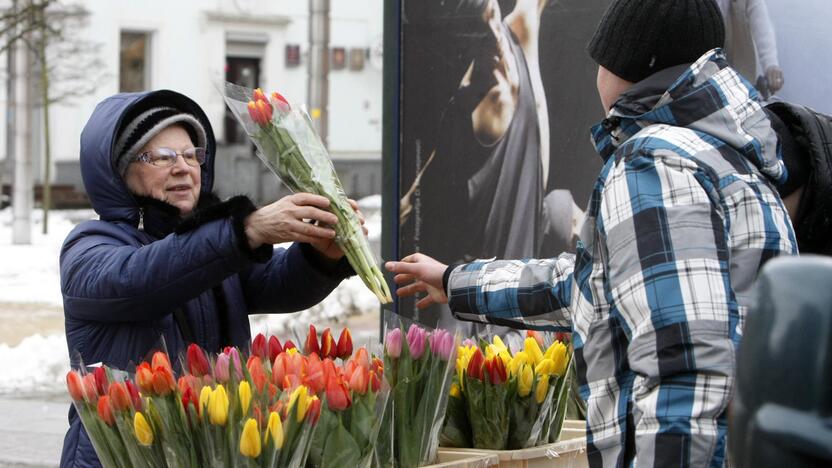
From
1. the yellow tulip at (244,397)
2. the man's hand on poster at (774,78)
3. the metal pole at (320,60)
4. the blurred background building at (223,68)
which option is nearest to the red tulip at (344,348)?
the yellow tulip at (244,397)

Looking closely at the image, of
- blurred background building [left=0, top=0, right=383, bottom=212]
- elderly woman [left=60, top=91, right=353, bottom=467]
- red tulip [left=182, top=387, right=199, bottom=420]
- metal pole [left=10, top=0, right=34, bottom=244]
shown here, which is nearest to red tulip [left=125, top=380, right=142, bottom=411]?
red tulip [left=182, top=387, right=199, bottom=420]

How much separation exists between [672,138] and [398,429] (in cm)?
101

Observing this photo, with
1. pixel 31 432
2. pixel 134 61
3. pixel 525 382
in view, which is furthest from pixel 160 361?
pixel 134 61

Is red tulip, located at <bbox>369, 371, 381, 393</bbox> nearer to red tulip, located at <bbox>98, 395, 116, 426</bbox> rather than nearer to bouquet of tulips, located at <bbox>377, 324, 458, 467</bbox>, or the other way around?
bouquet of tulips, located at <bbox>377, 324, 458, 467</bbox>

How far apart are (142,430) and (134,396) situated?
9cm

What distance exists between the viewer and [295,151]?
296 centimetres

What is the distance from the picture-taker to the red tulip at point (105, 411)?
258 cm

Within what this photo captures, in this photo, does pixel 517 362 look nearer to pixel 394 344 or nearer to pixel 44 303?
pixel 394 344

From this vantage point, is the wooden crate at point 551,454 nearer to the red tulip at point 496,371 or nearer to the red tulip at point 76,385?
the red tulip at point 496,371

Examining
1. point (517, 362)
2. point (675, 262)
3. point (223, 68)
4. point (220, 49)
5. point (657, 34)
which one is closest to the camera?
point (675, 262)

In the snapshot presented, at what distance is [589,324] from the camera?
A: 225 centimetres

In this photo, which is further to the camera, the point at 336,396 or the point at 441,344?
the point at 441,344

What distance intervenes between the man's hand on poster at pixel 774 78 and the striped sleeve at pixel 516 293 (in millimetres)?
1824

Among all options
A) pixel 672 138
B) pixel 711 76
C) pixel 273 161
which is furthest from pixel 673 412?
pixel 273 161
